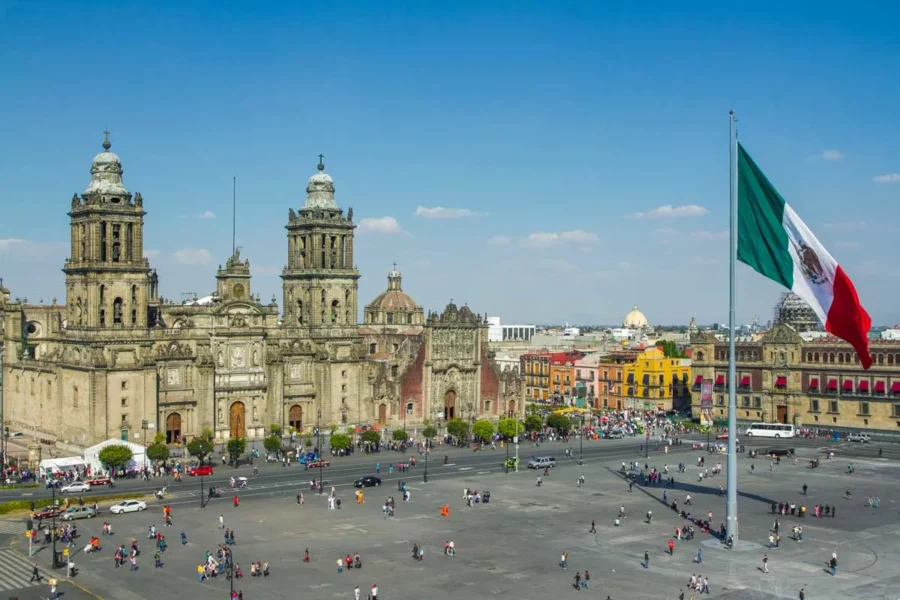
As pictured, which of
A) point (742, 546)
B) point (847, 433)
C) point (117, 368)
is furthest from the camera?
point (847, 433)

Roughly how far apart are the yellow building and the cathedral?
26940 mm

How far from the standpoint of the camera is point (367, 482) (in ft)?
278

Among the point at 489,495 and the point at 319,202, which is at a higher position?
the point at 319,202

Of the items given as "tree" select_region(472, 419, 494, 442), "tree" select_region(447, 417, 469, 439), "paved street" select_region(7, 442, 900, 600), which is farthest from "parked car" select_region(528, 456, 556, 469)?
"tree" select_region(447, 417, 469, 439)

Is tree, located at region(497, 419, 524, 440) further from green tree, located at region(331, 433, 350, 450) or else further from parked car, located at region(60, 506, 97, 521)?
parked car, located at region(60, 506, 97, 521)

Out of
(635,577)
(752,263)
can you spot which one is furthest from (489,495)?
(752,263)

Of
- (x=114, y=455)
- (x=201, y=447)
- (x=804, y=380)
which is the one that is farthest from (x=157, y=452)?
(x=804, y=380)

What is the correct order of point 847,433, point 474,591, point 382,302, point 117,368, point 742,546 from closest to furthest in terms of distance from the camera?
point 474,591
point 742,546
point 117,368
point 847,433
point 382,302

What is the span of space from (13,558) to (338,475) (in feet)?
110

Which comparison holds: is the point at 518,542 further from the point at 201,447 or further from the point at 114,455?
the point at 114,455

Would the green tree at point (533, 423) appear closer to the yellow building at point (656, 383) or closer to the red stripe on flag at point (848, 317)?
the yellow building at point (656, 383)

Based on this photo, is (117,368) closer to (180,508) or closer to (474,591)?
(180,508)

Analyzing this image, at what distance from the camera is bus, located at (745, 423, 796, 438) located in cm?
12125

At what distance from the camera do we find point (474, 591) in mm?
53000
